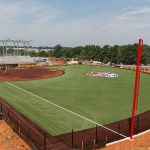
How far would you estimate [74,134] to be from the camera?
2450 cm

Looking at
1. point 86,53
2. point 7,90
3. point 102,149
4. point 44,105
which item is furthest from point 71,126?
point 86,53

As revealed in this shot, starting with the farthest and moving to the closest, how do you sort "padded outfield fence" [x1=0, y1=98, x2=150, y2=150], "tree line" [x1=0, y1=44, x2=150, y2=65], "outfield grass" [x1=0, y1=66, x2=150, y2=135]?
1. "tree line" [x1=0, y1=44, x2=150, y2=65]
2. "outfield grass" [x1=0, y1=66, x2=150, y2=135]
3. "padded outfield fence" [x1=0, y1=98, x2=150, y2=150]

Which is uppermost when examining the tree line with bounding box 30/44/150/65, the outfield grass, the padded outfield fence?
the tree line with bounding box 30/44/150/65

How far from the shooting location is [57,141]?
2302 centimetres

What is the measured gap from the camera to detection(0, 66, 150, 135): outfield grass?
1144 inches

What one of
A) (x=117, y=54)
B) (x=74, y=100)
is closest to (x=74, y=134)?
(x=74, y=100)

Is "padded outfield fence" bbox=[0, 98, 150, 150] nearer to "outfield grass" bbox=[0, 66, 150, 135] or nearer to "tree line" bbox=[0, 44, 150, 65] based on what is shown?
"outfield grass" bbox=[0, 66, 150, 135]

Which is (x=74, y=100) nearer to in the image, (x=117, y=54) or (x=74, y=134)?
(x=74, y=134)

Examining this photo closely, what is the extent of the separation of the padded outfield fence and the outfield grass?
141cm

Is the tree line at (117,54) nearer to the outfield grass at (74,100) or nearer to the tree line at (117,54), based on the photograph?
the tree line at (117,54)

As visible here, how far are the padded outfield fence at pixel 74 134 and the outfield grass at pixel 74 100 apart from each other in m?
1.41

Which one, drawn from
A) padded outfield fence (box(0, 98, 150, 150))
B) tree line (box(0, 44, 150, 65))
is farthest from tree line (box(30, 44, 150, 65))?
padded outfield fence (box(0, 98, 150, 150))

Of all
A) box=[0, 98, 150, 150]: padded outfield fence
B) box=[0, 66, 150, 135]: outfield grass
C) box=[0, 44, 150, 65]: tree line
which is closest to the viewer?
box=[0, 98, 150, 150]: padded outfield fence

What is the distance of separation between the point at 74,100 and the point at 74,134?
13.9 m
